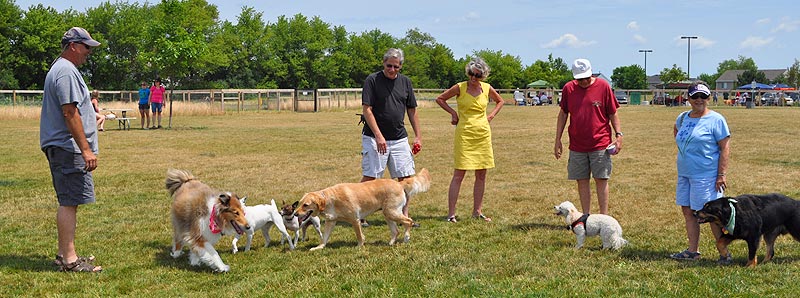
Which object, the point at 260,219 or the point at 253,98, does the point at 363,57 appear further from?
the point at 260,219

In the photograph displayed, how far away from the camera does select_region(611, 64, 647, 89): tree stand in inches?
4665

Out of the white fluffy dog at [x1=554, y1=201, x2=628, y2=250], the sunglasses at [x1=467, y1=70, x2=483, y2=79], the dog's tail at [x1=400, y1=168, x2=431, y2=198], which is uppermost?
the sunglasses at [x1=467, y1=70, x2=483, y2=79]

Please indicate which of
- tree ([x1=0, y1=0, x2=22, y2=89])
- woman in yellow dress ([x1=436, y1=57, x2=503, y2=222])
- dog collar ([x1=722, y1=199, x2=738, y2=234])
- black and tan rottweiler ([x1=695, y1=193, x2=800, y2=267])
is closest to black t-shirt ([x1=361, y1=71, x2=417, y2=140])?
woman in yellow dress ([x1=436, y1=57, x2=503, y2=222])

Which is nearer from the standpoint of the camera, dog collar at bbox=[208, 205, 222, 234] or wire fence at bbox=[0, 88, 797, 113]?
dog collar at bbox=[208, 205, 222, 234]

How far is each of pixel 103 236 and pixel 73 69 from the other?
242 cm

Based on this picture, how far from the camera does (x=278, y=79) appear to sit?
257 ft

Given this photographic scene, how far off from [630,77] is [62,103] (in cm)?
12481

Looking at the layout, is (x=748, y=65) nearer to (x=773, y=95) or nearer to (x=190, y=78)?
(x=773, y=95)

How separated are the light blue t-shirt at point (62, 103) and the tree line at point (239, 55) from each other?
162 feet

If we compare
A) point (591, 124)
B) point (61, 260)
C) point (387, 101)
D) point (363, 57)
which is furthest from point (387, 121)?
point (363, 57)

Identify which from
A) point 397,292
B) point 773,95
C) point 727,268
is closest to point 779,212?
point 727,268

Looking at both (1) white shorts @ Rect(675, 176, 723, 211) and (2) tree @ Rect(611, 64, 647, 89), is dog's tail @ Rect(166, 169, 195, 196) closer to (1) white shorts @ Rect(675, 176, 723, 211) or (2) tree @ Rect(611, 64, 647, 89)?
(1) white shorts @ Rect(675, 176, 723, 211)

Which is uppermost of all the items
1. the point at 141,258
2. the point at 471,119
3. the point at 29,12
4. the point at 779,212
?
the point at 29,12

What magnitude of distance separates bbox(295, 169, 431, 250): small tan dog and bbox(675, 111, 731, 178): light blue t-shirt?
2.53 meters
